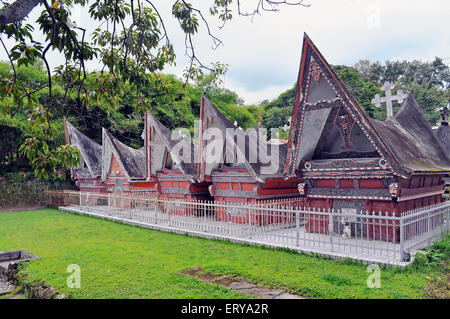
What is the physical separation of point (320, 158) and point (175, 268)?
689 centimetres

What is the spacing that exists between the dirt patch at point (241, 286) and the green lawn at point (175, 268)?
227mm

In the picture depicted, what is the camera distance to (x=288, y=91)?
5675 cm

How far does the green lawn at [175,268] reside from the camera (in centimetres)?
658

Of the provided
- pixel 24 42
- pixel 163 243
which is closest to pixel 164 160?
pixel 163 243

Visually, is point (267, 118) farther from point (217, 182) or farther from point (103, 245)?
point (103, 245)

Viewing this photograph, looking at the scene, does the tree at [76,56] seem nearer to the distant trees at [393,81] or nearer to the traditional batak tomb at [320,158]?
the traditional batak tomb at [320,158]

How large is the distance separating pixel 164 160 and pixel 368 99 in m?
32.6

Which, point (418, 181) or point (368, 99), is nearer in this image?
point (418, 181)

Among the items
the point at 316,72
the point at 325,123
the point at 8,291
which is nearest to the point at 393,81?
the point at 325,123

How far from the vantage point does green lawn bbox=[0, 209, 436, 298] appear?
6.58 meters

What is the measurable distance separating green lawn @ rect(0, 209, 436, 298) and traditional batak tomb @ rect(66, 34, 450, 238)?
1747 millimetres

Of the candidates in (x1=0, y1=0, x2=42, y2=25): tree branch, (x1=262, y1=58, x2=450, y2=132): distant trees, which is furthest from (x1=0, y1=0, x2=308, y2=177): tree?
(x1=262, y1=58, x2=450, y2=132): distant trees

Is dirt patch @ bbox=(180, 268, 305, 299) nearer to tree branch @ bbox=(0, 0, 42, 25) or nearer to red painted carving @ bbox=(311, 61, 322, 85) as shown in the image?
tree branch @ bbox=(0, 0, 42, 25)

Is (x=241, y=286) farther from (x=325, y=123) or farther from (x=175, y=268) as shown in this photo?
(x=325, y=123)
